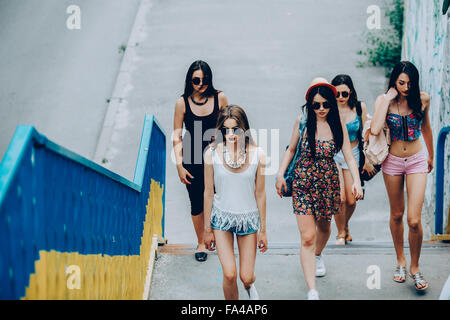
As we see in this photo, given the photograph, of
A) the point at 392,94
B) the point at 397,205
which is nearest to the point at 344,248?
the point at 397,205

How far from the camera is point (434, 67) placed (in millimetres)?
7348

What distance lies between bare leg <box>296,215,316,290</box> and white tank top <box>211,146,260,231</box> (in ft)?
1.61

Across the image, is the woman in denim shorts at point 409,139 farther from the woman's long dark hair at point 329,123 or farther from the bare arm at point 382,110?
the woman's long dark hair at point 329,123

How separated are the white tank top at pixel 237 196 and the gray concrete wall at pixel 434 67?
9.87ft

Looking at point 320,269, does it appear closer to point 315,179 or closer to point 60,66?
point 315,179

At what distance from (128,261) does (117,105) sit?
7.82 metres

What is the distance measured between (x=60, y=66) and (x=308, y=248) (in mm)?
10058

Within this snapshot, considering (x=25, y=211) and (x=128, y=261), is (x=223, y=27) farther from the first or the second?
(x=25, y=211)

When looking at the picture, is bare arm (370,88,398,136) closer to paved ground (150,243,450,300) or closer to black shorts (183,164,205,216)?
paved ground (150,243,450,300)

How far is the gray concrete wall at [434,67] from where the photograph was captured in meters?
6.66

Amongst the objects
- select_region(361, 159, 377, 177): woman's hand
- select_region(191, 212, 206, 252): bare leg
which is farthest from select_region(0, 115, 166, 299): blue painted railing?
select_region(361, 159, 377, 177): woman's hand

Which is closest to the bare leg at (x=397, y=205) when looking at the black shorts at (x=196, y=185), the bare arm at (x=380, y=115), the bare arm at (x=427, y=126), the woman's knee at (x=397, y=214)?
the woman's knee at (x=397, y=214)

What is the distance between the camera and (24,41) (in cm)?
1408
